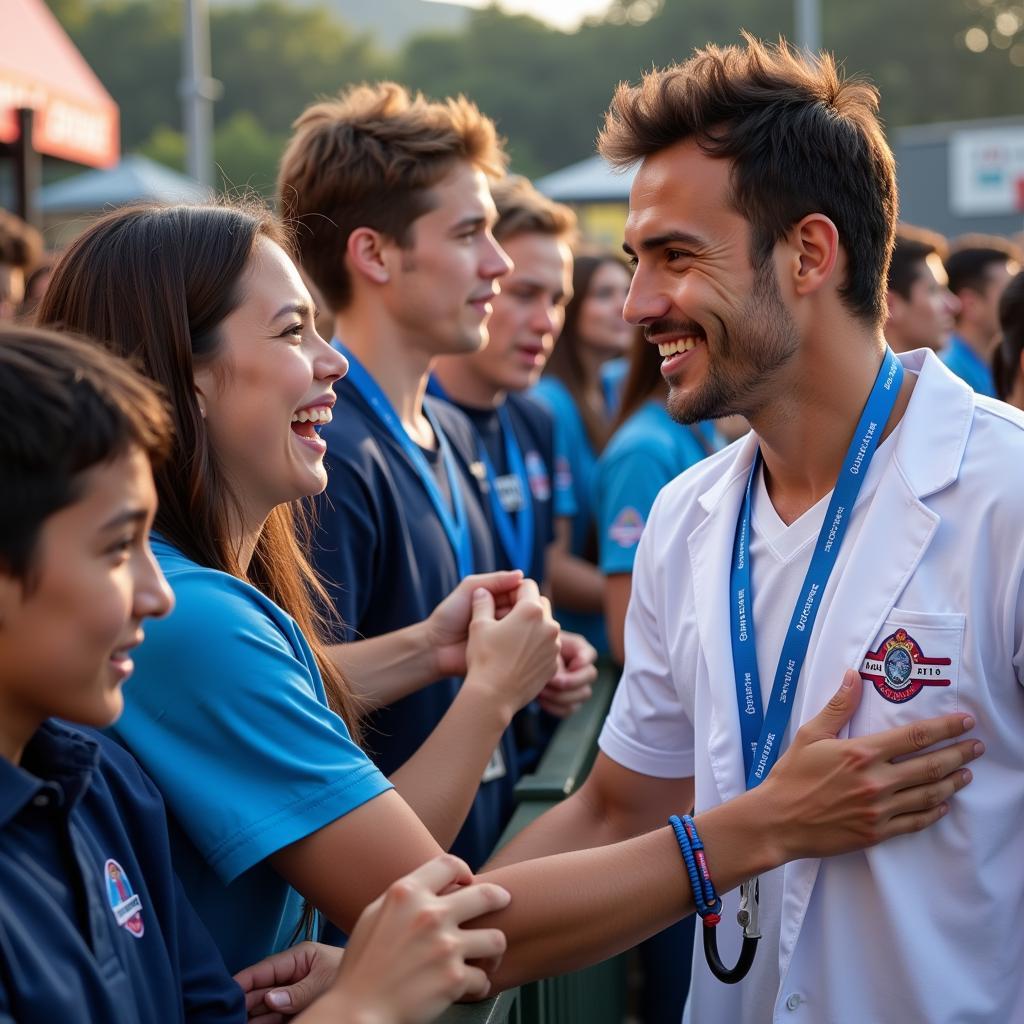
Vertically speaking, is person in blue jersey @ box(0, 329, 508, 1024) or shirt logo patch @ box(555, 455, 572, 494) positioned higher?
person in blue jersey @ box(0, 329, 508, 1024)

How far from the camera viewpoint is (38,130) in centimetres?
1116

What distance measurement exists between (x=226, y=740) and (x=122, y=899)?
29 centimetres

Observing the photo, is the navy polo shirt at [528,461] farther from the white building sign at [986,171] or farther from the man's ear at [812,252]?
the white building sign at [986,171]

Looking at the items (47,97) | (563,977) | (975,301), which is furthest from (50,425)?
(47,97)

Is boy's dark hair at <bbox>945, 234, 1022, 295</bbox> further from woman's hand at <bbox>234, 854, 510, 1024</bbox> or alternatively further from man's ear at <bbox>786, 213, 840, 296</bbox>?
woman's hand at <bbox>234, 854, 510, 1024</bbox>

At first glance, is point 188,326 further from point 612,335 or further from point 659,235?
point 612,335

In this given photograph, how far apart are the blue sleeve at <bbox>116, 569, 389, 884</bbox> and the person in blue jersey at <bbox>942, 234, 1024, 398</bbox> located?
709 centimetres

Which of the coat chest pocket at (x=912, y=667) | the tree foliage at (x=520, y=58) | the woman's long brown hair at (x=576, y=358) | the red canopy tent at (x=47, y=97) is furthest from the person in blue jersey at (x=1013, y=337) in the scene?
the tree foliage at (x=520, y=58)

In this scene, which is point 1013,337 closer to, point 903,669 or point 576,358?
point 903,669

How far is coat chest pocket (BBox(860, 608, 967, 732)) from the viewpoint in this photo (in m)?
2.24

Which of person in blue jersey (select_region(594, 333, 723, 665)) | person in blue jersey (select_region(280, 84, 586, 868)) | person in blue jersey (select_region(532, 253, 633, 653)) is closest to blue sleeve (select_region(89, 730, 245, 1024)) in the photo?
person in blue jersey (select_region(280, 84, 586, 868))

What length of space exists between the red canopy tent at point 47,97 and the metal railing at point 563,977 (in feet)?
25.2

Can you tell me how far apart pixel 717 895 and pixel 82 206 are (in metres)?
17.3

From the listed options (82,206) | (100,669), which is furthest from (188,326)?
(82,206)
